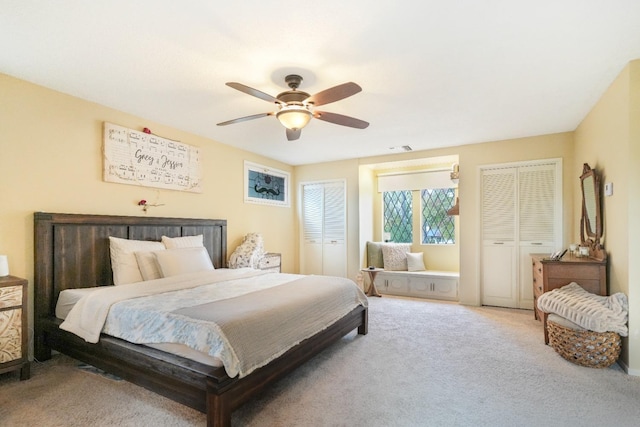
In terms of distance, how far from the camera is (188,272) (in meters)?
3.27

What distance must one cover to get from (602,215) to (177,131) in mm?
4768

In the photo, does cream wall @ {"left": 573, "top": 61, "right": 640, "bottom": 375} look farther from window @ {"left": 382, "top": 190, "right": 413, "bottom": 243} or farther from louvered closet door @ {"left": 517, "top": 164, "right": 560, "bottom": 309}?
window @ {"left": 382, "top": 190, "right": 413, "bottom": 243}

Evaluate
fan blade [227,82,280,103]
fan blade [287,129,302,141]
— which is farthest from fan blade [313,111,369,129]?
fan blade [227,82,280,103]

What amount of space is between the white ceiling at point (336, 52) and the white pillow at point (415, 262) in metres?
2.74

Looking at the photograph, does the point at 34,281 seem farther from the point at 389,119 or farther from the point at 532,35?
the point at 532,35

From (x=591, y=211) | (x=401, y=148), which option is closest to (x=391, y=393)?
(x=591, y=211)

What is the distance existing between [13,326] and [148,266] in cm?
103

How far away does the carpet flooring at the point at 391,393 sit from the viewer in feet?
6.36

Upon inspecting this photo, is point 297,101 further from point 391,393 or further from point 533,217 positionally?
point 533,217

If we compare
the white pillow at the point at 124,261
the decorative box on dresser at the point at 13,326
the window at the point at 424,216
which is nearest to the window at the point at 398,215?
the window at the point at 424,216

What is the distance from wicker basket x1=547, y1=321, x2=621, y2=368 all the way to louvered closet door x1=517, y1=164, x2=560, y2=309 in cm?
184

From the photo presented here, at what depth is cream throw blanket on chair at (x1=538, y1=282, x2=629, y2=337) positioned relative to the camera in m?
2.50

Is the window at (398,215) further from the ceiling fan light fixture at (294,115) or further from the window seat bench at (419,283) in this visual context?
the ceiling fan light fixture at (294,115)

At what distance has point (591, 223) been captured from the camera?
3.37 m
